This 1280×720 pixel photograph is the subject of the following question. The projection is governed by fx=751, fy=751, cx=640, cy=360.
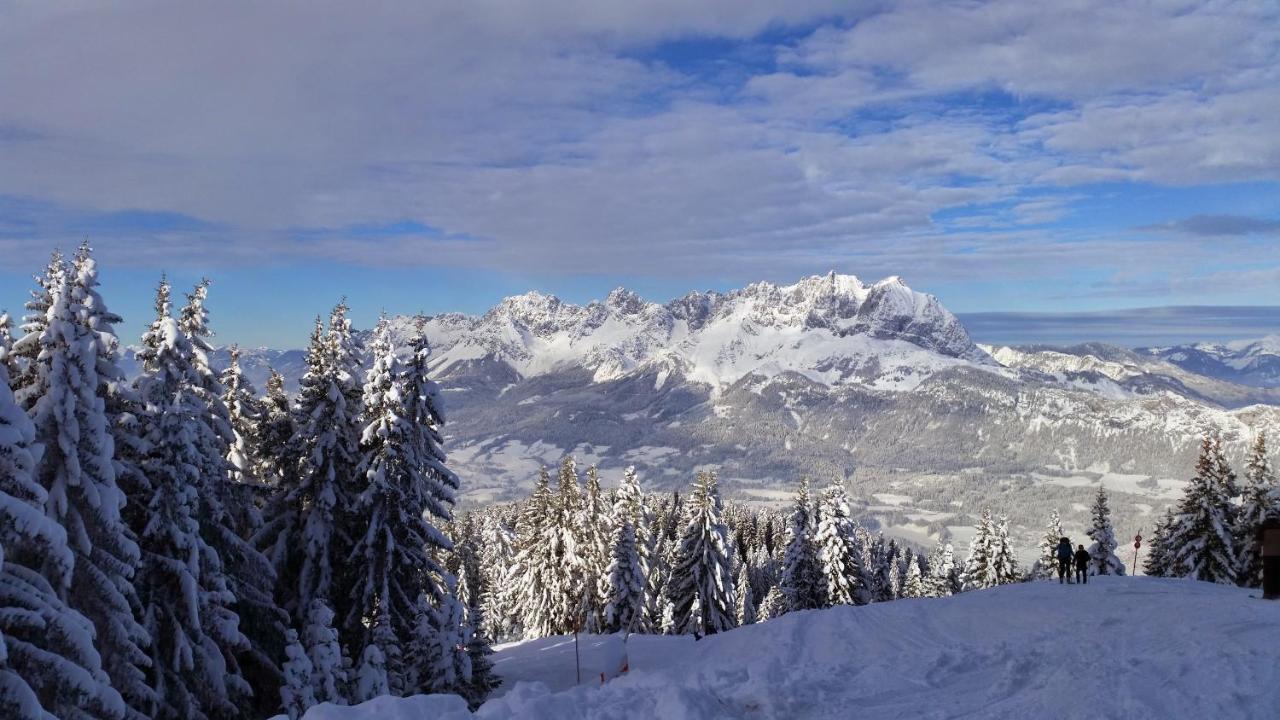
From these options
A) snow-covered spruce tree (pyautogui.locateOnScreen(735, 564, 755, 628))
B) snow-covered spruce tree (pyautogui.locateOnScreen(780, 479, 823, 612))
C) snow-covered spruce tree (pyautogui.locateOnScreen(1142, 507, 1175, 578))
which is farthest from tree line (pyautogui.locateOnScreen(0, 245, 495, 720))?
snow-covered spruce tree (pyautogui.locateOnScreen(735, 564, 755, 628))

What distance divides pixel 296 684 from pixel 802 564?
37.7m

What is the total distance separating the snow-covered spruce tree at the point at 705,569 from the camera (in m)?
44.1

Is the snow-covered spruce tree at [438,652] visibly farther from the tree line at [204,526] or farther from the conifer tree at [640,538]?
the conifer tree at [640,538]

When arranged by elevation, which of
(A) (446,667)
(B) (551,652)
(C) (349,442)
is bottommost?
(B) (551,652)

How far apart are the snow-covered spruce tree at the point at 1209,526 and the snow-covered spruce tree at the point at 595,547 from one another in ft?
99.8

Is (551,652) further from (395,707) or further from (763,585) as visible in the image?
(763,585)

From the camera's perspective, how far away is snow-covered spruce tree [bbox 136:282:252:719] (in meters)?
16.4

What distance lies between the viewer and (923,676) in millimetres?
14422

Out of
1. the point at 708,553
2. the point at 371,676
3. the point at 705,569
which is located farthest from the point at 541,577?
the point at 371,676

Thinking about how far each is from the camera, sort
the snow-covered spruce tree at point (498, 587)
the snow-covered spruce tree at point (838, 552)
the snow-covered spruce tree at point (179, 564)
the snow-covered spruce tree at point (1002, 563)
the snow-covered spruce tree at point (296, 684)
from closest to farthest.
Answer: the snow-covered spruce tree at point (179, 564), the snow-covered spruce tree at point (296, 684), the snow-covered spruce tree at point (838, 552), the snow-covered spruce tree at point (1002, 563), the snow-covered spruce tree at point (498, 587)

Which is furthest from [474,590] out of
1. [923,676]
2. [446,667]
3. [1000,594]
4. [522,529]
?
[923,676]

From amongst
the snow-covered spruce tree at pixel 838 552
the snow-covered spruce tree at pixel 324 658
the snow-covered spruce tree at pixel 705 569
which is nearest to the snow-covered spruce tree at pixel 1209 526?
the snow-covered spruce tree at pixel 838 552

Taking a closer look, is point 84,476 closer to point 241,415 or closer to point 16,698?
point 16,698

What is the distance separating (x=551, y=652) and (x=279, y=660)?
61.8ft
